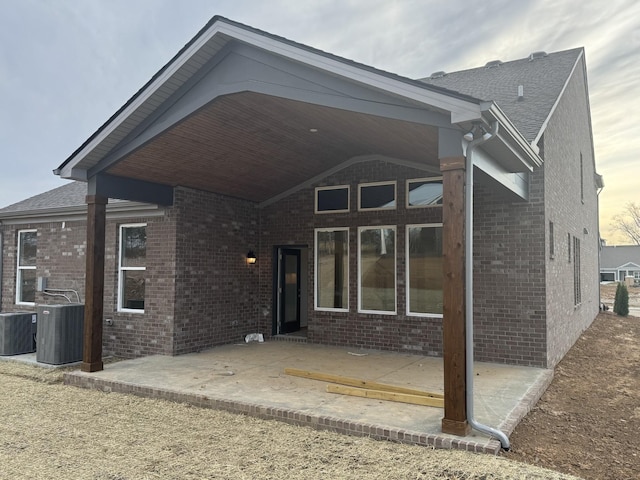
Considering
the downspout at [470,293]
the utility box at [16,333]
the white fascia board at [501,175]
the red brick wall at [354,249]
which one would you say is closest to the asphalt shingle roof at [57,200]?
the utility box at [16,333]

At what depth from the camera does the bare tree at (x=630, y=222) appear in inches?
2319

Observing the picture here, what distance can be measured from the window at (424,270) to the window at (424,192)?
42 cm

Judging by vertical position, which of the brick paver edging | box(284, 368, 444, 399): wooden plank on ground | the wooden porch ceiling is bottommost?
the brick paver edging

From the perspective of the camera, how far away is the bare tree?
193 ft

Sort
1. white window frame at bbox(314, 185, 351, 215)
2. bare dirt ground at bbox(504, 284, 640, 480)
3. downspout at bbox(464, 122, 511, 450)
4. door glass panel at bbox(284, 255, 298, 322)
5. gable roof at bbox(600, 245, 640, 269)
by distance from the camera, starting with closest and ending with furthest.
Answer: bare dirt ground at bbox(504, 284, 640, 480), downspout at bbox(464, 122, 511, 450), white window frame at bbox(314, 185, 351, 215), door glass panel at bbox(284, 255, 298, 322), gable roof at bbox(600, 245, 640, 269)

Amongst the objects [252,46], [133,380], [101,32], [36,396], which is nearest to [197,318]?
[133,380]

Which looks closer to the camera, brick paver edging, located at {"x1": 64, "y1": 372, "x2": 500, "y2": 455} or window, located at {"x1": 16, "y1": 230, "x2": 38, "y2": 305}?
brick paver edging, located at {"x1": 64, "y1": 372, "x2": 500, "y2": 455}

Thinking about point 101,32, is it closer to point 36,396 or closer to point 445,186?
point 36,396

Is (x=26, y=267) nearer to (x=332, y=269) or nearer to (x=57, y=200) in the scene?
(x=57, y=200)

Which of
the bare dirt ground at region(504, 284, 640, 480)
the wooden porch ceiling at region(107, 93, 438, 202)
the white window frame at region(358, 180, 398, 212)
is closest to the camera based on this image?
the bare dirt ground at region(504, 284, 640, 480)

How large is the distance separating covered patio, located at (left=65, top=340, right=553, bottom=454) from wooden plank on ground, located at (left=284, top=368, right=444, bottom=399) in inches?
5.5

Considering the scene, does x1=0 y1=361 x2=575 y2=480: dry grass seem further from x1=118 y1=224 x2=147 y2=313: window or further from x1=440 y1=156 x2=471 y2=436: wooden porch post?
x1=118 y1=224 x2=147 y2=313: window

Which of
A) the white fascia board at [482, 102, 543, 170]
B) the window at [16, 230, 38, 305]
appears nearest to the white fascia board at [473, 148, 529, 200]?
the white fascia board at [482, 102, 543, 170]

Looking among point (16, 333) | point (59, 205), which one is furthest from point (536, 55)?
point (16, 333)
